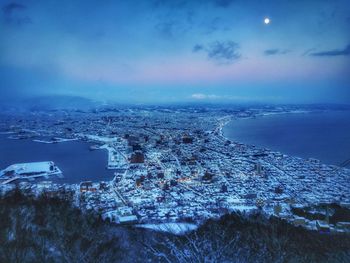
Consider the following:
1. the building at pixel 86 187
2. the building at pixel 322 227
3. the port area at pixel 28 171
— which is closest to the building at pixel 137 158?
the port area at pixel 28 171

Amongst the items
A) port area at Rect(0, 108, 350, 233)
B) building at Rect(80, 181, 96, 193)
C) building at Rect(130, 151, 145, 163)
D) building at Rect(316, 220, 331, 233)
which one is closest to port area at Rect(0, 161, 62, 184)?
port area at Rect(0, 108, 350, 233)

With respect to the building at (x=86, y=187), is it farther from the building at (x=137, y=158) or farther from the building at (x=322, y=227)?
the building at (x=322, y=227)

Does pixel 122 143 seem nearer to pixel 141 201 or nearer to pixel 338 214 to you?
pixel 141 201

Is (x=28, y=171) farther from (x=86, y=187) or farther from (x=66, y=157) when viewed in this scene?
(x=86, y=187)

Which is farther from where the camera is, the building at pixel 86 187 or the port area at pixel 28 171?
the port area at pixel 28 171

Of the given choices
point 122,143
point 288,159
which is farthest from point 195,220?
point 122,143

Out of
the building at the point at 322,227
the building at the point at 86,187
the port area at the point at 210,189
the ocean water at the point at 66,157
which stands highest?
the building at the point at 322,227

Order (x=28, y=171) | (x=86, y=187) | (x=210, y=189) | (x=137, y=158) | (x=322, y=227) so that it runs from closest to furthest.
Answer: (x=322, y=227) → (x=210, y=189) → (x=86, y=187) → (x=28, y=171) → (x=137, y=158)

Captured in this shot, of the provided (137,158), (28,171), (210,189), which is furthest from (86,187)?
(210,189)
